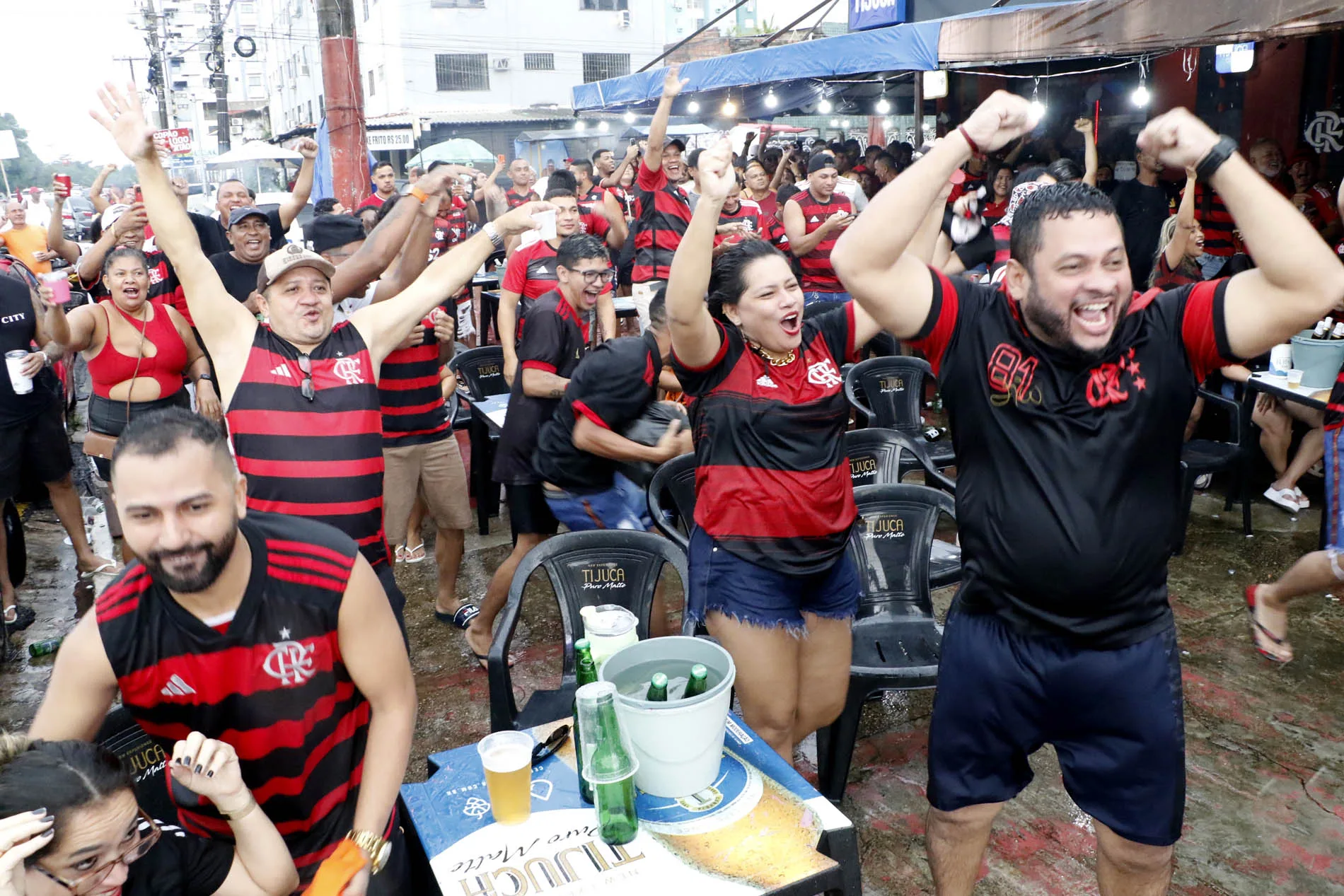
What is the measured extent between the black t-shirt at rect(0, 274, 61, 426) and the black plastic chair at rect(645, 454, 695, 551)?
3.66 meters

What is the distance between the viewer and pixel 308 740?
90.4 inches

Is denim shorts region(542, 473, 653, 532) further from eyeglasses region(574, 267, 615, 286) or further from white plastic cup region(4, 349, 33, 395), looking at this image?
white plastic cup region(4, 349, 33, 395)

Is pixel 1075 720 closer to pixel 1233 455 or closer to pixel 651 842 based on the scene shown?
pixel 651 842

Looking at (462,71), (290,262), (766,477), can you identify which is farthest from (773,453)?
(462,71)

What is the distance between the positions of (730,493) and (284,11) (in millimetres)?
57902

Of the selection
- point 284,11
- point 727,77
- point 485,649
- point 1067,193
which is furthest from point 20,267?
point 284,11

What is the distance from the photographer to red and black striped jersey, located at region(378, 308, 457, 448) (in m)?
4.92

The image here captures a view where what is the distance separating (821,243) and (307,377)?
595cm

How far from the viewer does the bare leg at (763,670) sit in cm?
315

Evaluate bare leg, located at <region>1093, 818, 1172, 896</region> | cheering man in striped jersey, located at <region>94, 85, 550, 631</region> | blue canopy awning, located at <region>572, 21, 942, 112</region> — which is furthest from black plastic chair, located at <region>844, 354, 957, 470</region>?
blue canopy awning, located at <region>572, 21, 942, 112</region>

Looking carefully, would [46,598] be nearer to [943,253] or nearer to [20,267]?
[20,267]

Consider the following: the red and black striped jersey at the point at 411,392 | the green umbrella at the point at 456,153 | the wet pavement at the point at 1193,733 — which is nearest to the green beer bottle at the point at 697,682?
the wet pavement at the point at 1193,733

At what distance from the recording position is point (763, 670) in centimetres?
316

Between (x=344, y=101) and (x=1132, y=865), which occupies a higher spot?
(x=344, y=101)
